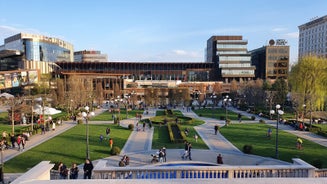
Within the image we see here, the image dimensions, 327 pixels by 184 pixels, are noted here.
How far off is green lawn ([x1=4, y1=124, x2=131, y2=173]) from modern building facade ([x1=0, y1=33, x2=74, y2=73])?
9025cm

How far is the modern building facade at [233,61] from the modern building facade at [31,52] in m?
78.7

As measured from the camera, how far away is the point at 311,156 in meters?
22.8

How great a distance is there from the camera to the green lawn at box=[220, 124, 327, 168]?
22969 mm

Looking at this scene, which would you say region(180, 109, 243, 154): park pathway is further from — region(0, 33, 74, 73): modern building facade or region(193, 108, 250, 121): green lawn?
region(0, 33, 74, 73): modern building facade

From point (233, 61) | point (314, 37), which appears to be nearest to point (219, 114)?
point (233, 61)

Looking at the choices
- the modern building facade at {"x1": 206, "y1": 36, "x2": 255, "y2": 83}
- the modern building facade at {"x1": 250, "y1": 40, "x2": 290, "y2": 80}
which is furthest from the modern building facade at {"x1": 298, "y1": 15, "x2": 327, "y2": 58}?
the modern building facade at {"x1": 206, "y1": 36, "x2": 255, "y2": 83}

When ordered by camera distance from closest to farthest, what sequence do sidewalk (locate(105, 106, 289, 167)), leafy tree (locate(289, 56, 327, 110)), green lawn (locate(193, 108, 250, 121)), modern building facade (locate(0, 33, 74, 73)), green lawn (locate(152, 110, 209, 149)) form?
sidewalk (locate(105, 106, 289, 167))
green lawn (locate(152, 110, 209, 149))
leafy tree (locate(289, 56, 327, 110))
green lawn (locate(193, 108, 250, 121))
modern building facade (locate(0, 33, 74, 73))

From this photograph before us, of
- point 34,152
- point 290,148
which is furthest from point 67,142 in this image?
point 290,148

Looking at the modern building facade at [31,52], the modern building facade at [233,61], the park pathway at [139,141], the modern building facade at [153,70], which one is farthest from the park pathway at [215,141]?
the modern building facade at [31,52]

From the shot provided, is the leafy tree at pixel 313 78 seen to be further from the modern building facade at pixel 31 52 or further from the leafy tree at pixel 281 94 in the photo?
the modern building facade at pixel 31 52

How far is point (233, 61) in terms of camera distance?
4370 inches

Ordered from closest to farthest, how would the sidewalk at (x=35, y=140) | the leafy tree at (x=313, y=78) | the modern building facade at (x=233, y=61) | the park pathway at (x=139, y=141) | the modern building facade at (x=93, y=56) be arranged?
the sidewalk at (x=35, y=140), the park pathway at (x=139, y=141), the leafy tree at (x=313, y=78), the modern building facade at (x=233, y=61), the modern building facade at (x=93, y=56)

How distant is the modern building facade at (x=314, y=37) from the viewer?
103250 millimetres

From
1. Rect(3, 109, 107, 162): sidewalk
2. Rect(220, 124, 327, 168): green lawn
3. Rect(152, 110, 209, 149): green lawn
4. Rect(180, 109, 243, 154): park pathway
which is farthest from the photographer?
Rect(152, 110, 209, 149): green lawn
